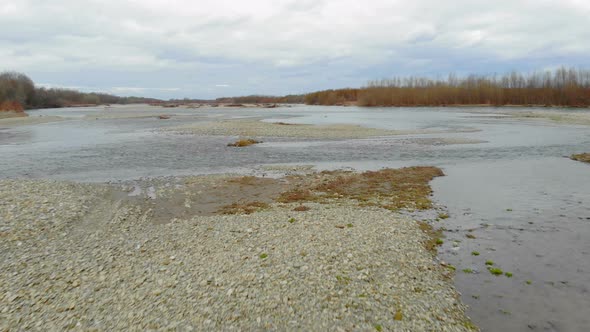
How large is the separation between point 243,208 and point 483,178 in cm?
1341

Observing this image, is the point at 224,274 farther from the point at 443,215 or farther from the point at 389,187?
the point at 389,187

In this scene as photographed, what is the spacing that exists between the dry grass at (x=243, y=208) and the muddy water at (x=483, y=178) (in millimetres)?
6559

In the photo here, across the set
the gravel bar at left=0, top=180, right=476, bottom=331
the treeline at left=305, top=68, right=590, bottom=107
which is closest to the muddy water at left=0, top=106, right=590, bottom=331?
the gravel bar at left=0, top=180, right=476, bottom=331

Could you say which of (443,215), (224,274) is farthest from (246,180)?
(224,274)

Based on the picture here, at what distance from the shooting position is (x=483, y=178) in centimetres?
2078

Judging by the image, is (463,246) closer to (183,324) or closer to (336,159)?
(183,324)

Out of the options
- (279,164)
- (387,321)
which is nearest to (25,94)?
(279,164)

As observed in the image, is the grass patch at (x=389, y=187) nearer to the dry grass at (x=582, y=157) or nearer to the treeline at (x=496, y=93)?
the dry grass at (x=582, y=157)

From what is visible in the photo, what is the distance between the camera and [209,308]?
7.30 metres

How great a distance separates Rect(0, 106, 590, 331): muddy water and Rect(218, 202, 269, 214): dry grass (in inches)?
258

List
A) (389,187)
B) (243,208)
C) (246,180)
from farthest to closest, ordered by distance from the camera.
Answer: (246,180)
(389,187)
(243,208)

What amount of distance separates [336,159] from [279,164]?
14.7 feet

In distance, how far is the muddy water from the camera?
27.2 feet

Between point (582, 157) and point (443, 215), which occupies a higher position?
point (582, 157)
